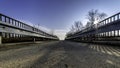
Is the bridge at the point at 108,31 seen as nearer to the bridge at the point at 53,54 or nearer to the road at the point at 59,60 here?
Result: the bridge at the point at 53,54

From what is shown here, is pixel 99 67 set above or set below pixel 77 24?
below

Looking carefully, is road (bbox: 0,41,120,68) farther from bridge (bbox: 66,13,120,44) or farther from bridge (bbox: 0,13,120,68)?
bridge (bbox: 66,13,120,44)

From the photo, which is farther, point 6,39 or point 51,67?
point 6,39

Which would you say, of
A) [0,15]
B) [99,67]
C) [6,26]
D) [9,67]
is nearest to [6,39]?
[6,26]

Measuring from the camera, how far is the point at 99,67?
10.0 feet

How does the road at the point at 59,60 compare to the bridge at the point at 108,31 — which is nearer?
the road at the point at 59,60

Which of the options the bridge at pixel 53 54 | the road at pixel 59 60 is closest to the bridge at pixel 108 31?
the bridge at pixel 53 54

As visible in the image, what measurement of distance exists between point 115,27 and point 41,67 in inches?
470

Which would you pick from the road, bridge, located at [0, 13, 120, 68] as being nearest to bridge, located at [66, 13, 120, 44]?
bridge, located at [0, 13, 120, 68]

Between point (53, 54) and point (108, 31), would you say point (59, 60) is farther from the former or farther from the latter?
point (108, 31)

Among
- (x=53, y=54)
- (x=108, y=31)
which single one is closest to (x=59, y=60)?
(x=53, y=54)

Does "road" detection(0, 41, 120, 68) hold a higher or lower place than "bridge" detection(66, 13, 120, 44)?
lower

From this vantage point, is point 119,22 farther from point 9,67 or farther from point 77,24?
point 77,24

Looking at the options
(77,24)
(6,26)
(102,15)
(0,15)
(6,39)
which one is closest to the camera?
(0,15)
